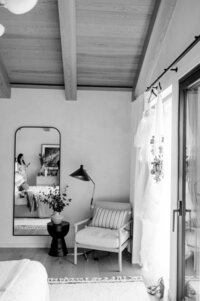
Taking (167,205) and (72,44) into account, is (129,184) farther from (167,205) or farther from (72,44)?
(72,44)

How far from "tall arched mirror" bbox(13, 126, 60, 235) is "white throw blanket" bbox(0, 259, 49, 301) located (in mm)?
2267

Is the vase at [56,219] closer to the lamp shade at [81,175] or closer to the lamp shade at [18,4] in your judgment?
the lamp shade at [81,175]

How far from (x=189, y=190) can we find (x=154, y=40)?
1673mm

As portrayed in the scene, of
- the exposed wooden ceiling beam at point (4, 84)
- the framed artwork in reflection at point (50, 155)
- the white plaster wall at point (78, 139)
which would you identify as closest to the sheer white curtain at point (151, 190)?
the white plaster wall at point (78, 139)

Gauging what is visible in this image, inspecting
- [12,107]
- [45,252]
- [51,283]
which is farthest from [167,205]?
[12,107]

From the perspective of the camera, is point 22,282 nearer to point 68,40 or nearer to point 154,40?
point 68,40

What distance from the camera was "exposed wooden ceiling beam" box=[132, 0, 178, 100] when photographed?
2.82m

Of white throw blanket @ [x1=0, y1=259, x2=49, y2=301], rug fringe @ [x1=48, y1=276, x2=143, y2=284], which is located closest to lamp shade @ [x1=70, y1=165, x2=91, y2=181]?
rug fringe @ [x1=48, y1=276, x2=143, y2=284]

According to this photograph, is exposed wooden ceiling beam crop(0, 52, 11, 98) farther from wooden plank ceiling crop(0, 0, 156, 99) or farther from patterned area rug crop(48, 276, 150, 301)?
patterned area rug crop(48, 276, 150, 301)

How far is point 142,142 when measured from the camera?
3418 millimetres

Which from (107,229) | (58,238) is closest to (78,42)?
(107,229)

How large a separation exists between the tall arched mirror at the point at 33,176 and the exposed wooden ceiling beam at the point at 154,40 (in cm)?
A: 156

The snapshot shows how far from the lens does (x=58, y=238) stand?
4.09 metres

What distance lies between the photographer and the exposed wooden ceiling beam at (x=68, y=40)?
106 inches
